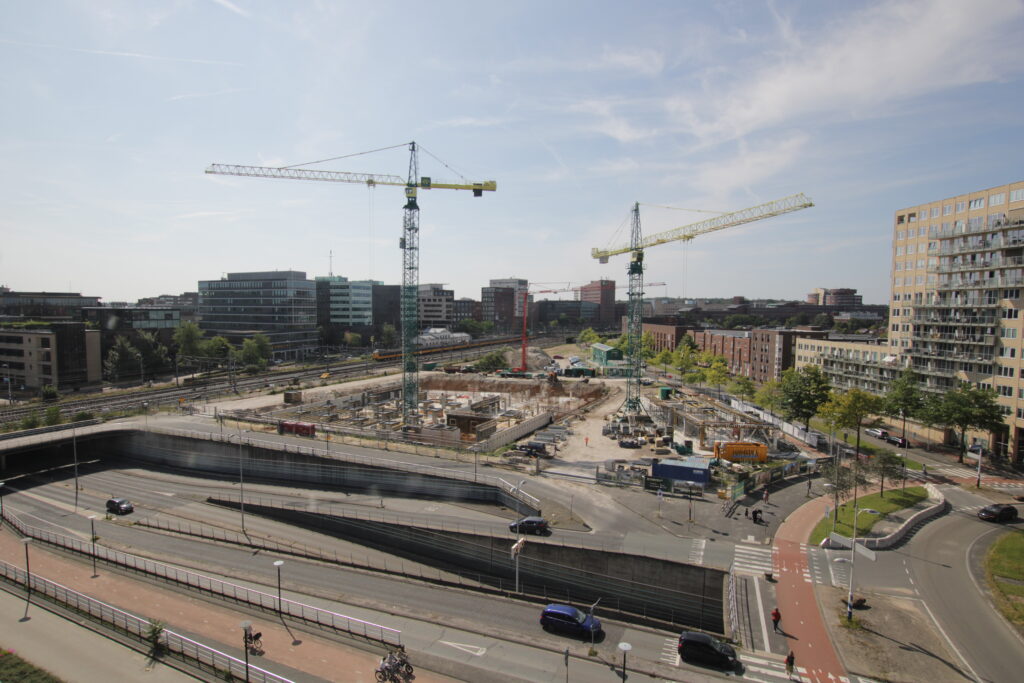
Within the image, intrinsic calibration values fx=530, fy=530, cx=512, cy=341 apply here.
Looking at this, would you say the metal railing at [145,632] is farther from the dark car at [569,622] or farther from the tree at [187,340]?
the tree at [187,340]

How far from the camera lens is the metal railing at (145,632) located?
16.5 metres

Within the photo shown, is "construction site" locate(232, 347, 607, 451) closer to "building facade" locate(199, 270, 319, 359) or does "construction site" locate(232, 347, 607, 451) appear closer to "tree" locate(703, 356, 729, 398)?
"tree" locate(703, 356, 729, 398)

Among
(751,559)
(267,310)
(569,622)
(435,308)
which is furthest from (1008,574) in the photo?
(435,308)

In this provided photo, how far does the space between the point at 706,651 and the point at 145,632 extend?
19568mm

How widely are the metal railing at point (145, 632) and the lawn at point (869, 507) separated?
25841 mm

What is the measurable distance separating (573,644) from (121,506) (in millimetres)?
33037

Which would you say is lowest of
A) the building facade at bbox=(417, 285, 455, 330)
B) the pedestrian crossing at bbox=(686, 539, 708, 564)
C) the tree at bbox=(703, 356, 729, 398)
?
the pedestrian crossing at bbox=(686, 539, 708, 564)

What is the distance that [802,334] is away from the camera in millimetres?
76875

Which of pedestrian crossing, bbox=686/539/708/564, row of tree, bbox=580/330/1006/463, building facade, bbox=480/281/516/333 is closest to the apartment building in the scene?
row of tree, bbox=580/330/1006/463

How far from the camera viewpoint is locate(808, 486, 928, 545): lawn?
91.0 feet

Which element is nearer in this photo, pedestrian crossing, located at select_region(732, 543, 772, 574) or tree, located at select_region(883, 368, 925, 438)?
pedestrian crossing, located at select_region(732, 543, 772, 574)

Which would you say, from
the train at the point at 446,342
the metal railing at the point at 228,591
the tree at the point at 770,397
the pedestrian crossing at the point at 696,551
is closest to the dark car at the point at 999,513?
the pedestrian crossing at the point at 696,551

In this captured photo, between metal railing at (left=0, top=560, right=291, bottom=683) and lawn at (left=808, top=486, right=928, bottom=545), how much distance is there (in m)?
25.8

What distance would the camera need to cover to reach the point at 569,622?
20.9m
